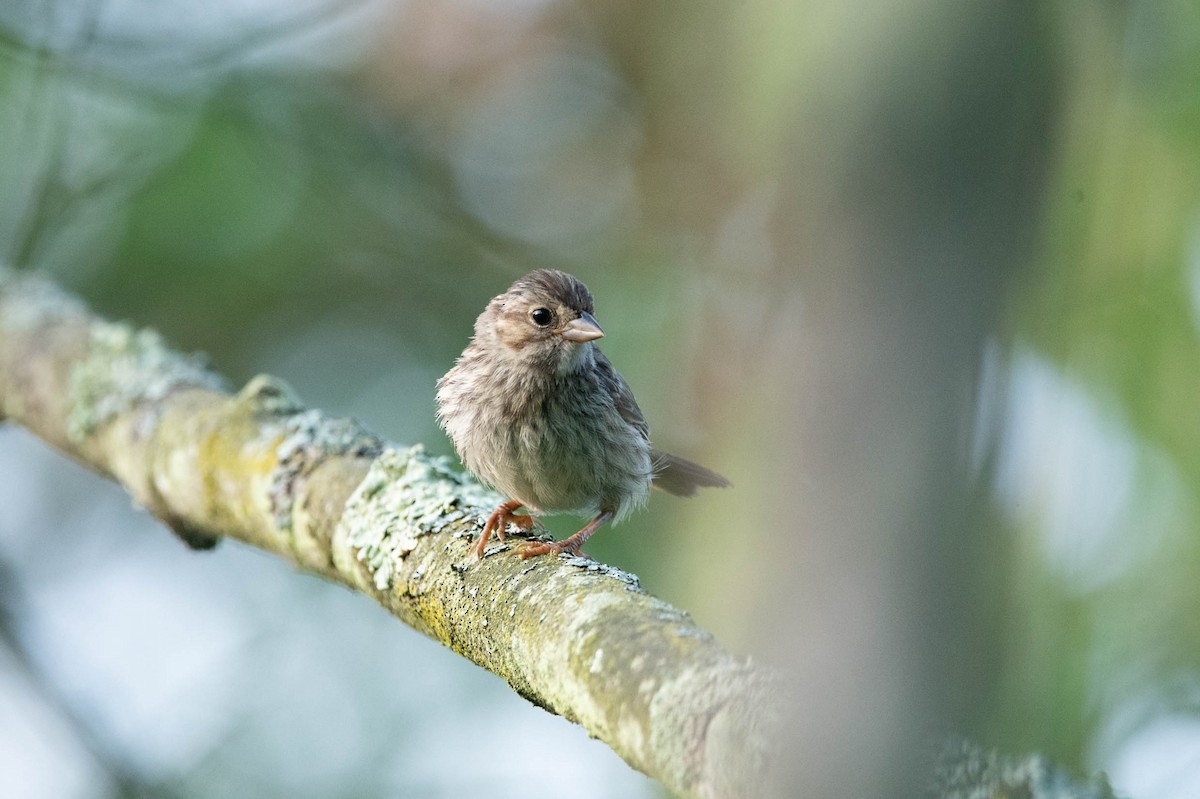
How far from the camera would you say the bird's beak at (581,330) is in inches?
187

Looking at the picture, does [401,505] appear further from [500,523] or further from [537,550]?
[537,550]

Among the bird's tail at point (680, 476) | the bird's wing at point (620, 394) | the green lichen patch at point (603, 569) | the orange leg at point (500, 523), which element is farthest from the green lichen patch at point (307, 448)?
the bird's tail at point (680, 476)

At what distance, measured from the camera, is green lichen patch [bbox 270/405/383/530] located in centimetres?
370

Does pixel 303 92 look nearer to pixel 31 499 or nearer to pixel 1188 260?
pixel 31 499

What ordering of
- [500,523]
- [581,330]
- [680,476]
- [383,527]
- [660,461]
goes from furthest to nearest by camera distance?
[680,476], [660,461], [581,330], [500,523], [383,527]

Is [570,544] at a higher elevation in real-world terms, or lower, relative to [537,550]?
higher

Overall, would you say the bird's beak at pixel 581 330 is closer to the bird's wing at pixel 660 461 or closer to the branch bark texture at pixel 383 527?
the bird's wing at pixel 660 461

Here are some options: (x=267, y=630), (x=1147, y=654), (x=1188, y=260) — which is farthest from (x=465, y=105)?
(x=1147, y=654)

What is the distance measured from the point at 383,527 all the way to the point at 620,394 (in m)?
1.80

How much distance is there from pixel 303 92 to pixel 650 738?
5877mm

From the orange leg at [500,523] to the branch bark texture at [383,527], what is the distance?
0.14 feet

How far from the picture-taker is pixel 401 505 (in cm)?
337

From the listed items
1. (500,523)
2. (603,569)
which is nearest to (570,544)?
(500,523)

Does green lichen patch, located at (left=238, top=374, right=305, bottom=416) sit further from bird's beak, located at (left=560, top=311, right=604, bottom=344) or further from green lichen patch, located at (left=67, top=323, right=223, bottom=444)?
bird's beak, located at (left=560, top=311, right=604, bottom=344)
